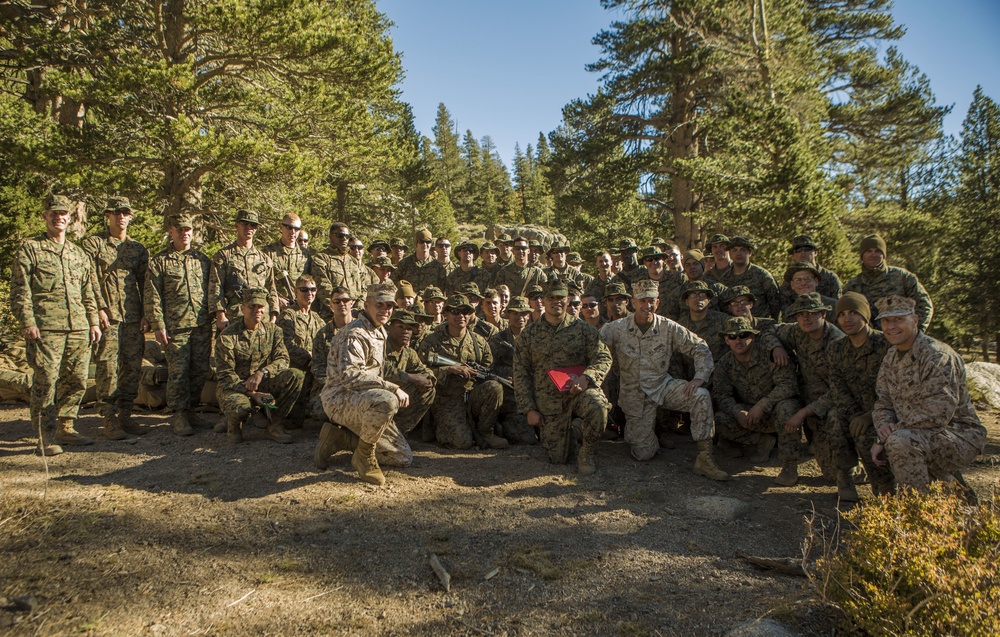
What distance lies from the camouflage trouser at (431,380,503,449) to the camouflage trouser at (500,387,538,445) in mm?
288

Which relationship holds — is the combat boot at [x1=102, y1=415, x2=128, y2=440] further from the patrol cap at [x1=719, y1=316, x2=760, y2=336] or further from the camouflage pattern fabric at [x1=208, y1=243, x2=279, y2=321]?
the patrol cap at [x1=719, y1=316, x2=760, y2=336]

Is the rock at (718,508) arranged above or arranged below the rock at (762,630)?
below

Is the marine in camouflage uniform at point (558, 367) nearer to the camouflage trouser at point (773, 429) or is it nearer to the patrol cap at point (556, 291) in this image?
the patrol cap at point (556, 291)

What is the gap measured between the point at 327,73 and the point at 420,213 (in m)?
15.2

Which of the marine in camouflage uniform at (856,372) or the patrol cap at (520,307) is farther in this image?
the patrol cap at (520,307)

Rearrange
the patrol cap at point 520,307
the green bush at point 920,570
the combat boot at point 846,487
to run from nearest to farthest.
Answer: the green bush at point 920,570
the combat boot at point 846,487
the patrol cap at point 520,307

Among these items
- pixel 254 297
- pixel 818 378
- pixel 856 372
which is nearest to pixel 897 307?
pixel 856 372

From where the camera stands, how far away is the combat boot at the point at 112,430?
634cm

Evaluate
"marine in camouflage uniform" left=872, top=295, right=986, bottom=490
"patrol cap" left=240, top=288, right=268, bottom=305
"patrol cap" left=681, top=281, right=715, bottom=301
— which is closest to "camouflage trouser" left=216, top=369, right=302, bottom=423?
"patrol cap" left=240, top=288, right=268, bottom=305

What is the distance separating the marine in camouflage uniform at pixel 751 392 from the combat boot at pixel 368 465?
3.65 meters

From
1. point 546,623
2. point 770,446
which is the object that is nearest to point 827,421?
point 770,446

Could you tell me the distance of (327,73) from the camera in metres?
12.6

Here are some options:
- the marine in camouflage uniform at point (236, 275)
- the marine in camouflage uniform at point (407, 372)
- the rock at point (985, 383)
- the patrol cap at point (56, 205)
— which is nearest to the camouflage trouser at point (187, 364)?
the marine in camouflage uniform at point (236, 275)

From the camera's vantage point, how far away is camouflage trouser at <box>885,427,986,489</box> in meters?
4.18
